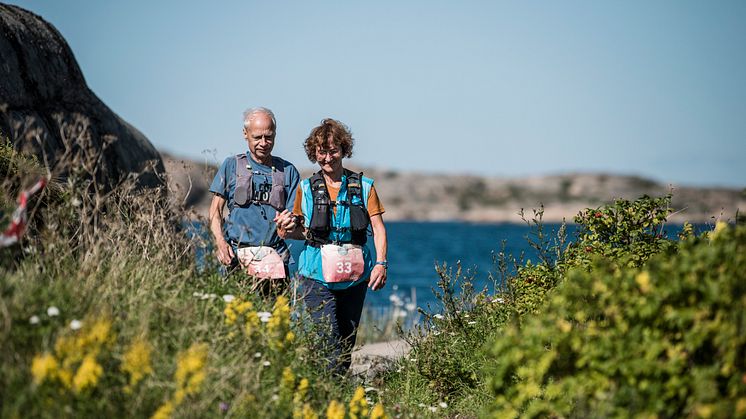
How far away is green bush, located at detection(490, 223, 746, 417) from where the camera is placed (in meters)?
3.61

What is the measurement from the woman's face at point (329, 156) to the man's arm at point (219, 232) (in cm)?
88

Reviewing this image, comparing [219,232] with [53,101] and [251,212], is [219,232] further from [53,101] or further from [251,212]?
[53,101]

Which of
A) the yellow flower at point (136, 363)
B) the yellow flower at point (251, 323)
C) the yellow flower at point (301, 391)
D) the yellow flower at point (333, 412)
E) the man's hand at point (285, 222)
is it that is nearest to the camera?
the yellow flower at point (136, 363)

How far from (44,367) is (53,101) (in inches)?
252

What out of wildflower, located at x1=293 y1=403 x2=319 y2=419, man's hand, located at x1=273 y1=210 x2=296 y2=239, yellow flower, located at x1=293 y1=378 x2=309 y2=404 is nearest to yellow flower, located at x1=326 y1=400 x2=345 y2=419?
wildflower, located at x1=293 y1=403 x2=319 y2=419

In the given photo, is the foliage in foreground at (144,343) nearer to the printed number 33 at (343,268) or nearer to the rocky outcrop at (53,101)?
the printed number 33 at (343,268)

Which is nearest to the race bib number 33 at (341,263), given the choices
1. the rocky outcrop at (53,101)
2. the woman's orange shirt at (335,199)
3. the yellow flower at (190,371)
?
the woman's orange shirt at (335,199)

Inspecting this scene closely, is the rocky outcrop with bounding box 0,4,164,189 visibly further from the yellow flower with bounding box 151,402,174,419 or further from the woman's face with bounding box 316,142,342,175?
the yellow flower with bounding box 151,402,174,419

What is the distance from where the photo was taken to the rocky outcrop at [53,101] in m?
8.14

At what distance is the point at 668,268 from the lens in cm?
379

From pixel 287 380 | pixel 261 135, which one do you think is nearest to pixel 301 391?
pixel 287 380

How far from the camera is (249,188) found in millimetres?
5984

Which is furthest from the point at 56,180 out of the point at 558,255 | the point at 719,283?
the point at 719,283

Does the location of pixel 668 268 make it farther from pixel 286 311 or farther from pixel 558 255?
pixel 558 255
